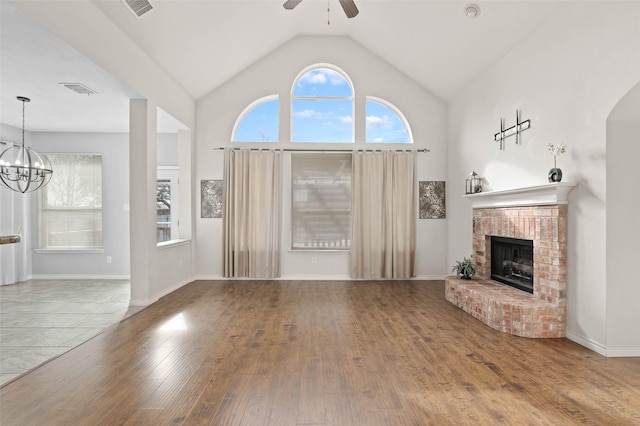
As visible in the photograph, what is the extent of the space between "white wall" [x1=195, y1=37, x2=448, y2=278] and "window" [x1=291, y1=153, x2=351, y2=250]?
198 millimetres

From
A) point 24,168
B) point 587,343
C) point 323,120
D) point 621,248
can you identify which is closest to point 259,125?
point 323,120

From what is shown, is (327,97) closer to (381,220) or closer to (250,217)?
(381,220)

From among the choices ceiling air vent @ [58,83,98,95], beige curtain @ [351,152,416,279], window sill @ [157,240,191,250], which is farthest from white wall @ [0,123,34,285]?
beige curtain @ [351,152,416,279]

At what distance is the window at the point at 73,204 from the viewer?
264 inches

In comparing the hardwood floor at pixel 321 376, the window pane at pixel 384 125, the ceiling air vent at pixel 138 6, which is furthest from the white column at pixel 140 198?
the window pane at pixel 384 125

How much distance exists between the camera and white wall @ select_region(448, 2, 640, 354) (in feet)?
10.0

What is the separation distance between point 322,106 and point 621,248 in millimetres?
5010

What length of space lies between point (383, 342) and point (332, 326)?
0.68 meters

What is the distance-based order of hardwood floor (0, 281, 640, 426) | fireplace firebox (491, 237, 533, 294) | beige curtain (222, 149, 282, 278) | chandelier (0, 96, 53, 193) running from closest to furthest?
hardwood floor (0, 281, 640, 426) < fireplace firebox (491, 237, 533, 294) < chandelier (0, 96, 53, 193) < beige curtain (222, 149, 282, 278)

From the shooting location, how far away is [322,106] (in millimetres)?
6777

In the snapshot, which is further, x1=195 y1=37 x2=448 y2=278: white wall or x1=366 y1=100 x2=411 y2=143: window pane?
x1=366 y1=100 x2=411 y2=143: window pane

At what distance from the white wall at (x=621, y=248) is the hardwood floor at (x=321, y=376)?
0.67ft

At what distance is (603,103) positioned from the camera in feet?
10.3

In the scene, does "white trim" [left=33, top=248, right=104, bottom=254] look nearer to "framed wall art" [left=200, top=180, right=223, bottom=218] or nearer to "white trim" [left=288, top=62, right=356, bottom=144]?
"framed wall art" [left=200, top=180, right=223, bottom=218]
